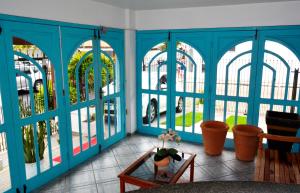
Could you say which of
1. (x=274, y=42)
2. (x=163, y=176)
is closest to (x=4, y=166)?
(x=163, y=176)

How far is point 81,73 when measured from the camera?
363cm

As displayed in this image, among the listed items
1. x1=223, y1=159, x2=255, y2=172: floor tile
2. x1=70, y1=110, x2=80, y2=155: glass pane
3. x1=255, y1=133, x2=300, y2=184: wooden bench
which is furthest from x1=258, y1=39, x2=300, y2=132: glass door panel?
x1=70, y1=110, x2=80, y2=155: glass pane

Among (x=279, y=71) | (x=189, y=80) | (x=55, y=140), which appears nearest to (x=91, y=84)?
(x=55, y=140)

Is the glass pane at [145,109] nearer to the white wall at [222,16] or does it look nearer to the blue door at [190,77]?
the blue door at [190,77]

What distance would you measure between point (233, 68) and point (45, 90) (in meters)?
2.95

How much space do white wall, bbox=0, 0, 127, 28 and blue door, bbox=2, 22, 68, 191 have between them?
0.14 m

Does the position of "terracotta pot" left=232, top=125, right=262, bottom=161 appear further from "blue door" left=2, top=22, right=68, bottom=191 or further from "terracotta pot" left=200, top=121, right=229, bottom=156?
"blue door" left=2, top=22, right=68, bottom=191

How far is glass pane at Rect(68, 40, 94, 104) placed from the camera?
3.48m

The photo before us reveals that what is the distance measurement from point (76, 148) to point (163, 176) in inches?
66.3

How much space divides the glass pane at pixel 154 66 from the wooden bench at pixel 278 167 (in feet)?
7.41

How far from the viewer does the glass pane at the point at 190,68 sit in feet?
14.3

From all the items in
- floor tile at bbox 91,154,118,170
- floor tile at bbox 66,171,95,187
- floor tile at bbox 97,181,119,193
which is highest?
floor tile at bbox 91,154,118,170

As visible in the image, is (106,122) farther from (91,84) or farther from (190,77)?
(190,77)

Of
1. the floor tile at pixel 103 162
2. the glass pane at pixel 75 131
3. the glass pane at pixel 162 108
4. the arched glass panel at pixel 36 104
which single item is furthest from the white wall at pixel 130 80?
the arched glass panel at pixel 36 104
